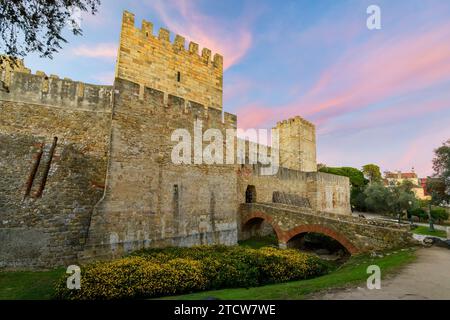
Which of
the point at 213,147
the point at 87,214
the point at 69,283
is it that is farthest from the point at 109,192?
the point at 213,147

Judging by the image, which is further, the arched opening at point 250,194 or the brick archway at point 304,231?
the arched opening at point 250,194

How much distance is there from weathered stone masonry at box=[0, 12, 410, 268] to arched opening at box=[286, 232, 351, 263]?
4565 mm

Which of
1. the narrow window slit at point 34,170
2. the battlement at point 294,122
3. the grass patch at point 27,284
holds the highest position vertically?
the battlement at point 294,122

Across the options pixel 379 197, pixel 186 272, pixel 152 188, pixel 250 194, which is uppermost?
pixel 152 188

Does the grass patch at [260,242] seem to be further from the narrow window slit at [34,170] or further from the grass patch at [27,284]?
the narrow window slit at [34,170]

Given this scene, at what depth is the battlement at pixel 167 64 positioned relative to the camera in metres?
13.7

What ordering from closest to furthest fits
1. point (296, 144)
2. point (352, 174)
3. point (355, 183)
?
point (296, 144), point (355, 183), point (352, 174)

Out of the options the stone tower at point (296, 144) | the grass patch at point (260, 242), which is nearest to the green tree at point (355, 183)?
the stone tower at point (296, 144)

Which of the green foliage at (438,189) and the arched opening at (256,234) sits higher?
the green foliage at (438,189)

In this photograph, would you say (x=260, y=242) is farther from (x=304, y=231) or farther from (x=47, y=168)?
(x=47, y=168)

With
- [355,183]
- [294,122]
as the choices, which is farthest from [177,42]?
[355,183]

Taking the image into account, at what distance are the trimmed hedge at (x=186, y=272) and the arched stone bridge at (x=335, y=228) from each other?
7.38ft

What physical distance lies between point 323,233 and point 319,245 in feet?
16.5

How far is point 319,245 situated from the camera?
1642cm
